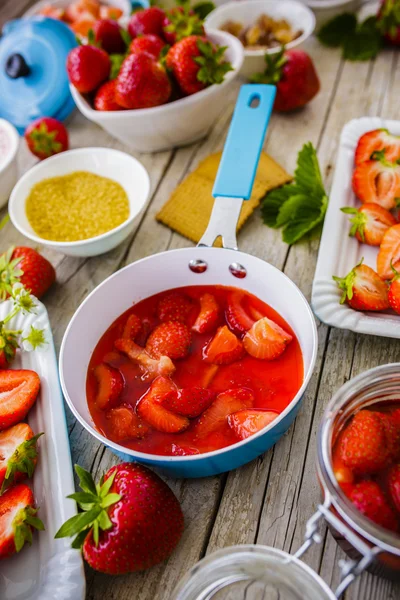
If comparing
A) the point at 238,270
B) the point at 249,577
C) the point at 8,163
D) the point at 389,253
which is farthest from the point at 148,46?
the point at 249,577

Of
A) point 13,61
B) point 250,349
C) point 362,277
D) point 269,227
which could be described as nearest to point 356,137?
point 269,227

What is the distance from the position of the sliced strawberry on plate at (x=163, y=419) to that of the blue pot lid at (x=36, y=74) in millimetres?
1294

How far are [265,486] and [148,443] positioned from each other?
0.80 ft

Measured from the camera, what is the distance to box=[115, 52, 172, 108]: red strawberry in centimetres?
172

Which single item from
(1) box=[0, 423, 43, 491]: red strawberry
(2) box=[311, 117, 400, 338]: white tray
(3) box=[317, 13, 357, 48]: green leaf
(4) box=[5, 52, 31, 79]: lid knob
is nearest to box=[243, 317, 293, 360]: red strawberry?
(2) box=[311, 117, 400, 338]: white tray

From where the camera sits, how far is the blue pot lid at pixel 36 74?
2049 millimetres

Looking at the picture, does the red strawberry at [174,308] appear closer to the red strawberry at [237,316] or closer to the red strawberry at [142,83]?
the red strawberry at [237,316]

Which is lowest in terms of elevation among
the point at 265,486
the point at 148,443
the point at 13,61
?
the point at 265,486

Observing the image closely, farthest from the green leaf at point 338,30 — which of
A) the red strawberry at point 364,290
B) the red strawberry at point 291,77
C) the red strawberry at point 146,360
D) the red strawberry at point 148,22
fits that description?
the red strawberry at point 146,360

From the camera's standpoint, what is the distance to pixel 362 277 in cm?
134

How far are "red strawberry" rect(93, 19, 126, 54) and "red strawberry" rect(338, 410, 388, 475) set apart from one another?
1504mm

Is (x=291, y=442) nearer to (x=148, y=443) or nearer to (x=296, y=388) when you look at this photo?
(x=296, y=388)

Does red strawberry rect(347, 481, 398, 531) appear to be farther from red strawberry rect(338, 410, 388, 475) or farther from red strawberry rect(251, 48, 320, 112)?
red strawberry rect(251, 48, 320, 112)

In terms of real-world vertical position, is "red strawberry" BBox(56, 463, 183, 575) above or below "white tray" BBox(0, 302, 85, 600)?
above
